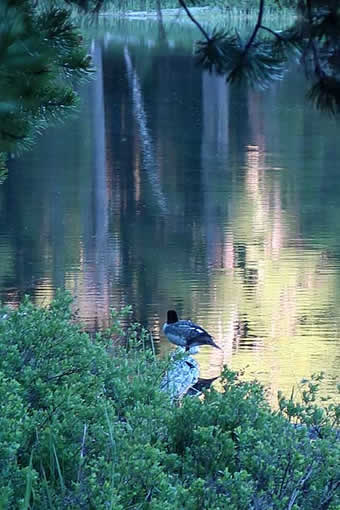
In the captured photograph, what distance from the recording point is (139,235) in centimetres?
1209

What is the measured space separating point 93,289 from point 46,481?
6458 mm

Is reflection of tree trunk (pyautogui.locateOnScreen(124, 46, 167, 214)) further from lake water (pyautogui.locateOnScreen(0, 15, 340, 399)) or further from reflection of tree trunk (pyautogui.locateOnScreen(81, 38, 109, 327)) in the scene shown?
reflection of tree trunk (pyautogui.locateOnScreen(81, 38, 109, 327))

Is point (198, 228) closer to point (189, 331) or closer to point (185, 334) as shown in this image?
point (189, 331)

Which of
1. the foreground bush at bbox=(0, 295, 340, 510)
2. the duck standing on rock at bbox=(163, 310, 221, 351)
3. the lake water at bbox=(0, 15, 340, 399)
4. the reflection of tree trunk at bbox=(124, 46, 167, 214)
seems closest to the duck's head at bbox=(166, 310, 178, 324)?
the duck standing on rock at bbox=(163, 310, 221, 351)

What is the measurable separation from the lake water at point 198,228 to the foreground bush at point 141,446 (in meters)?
1.05

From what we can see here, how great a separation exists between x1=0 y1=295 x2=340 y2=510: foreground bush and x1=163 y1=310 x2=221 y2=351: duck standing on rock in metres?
3.39

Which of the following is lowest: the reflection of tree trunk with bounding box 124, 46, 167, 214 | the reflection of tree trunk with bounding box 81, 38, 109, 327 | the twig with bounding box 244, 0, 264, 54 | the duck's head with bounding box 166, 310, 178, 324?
the reflection of tree trunk with bounding box 124, 46, 167, 214

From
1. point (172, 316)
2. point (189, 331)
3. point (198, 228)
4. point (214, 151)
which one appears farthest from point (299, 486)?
point (214, 151)

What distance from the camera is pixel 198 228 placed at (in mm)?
12508

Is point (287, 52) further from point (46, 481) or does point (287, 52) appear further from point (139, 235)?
point (139, 235)

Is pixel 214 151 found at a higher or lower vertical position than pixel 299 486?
lower

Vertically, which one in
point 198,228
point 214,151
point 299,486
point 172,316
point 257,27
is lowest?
point 214,151

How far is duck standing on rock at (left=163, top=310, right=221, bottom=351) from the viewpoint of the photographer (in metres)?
7.71

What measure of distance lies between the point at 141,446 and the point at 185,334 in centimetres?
432
